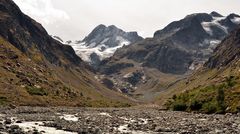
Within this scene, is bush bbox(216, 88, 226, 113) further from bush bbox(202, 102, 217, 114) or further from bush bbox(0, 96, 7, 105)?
bush bbox(0, 96, 7, 105)

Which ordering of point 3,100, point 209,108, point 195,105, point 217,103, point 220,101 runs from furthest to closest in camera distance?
point 3,100 → point 195,105 → point 220,101 → point 217,103 → point 209,108

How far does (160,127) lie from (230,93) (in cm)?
7177

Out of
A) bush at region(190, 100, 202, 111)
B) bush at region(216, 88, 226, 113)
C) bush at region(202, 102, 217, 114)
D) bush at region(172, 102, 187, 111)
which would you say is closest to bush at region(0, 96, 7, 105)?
bush at region(172, 102, 187, 111)

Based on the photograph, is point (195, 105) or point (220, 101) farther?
point (195, 105)

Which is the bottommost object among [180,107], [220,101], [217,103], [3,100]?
[180,107]

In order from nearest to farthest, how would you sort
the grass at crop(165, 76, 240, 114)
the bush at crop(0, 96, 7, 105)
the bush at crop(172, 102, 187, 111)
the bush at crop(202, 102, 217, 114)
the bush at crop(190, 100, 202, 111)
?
the grass at crop(165, 76, 240, 114) → the bush at crop(202, 102, 217, 114) → the bush at crop(190, 100, 202, 111) → the bush at crop(0, 96, 7, 105) → the bush at crop(172, 102, 187, 111)

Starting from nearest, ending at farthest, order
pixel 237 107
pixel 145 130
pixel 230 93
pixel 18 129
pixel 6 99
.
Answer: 1. pixel 18 129
2. pixel 145 130
3. pixel 237 107
4. pixel 230 93
5. pixel 6 99

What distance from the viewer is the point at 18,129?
69062mm

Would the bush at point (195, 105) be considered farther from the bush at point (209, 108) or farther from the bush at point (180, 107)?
the bush at point (180, 107)

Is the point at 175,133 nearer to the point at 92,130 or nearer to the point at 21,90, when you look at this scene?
the point at 92,130

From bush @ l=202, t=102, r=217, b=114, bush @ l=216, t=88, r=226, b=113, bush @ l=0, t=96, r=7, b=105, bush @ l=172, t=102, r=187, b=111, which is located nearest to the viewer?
bush @ l=216, t=88, r=226, b=113

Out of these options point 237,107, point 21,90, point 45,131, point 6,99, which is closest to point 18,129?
point 45,131

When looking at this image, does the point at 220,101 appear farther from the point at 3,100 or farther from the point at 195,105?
the point at 3,100

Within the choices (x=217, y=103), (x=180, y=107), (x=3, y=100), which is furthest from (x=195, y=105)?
(x=3, y=100)
